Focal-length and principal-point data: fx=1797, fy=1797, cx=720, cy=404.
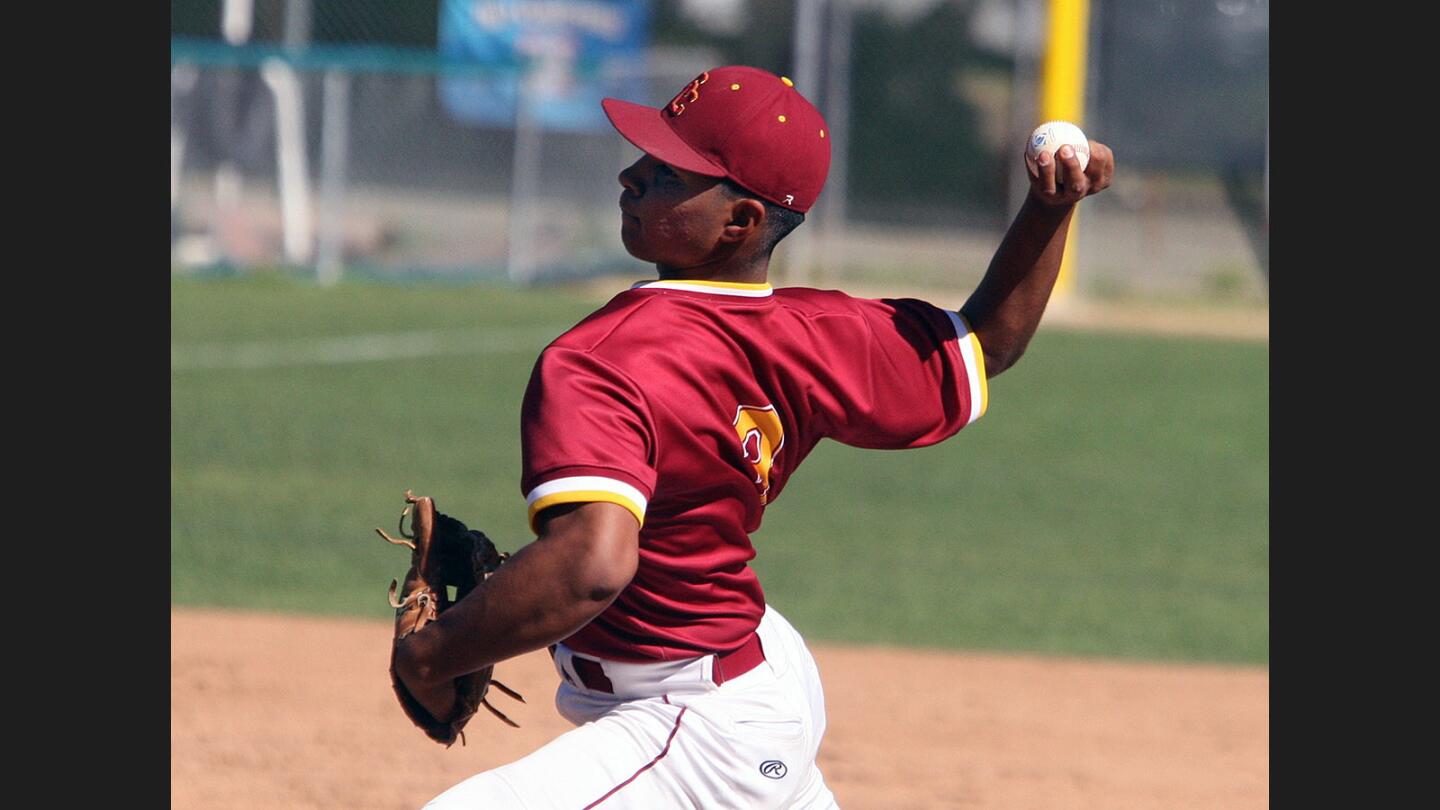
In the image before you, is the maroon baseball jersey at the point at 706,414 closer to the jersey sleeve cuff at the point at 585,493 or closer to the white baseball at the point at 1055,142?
the jersey sleeve cuff at the point at 585,493

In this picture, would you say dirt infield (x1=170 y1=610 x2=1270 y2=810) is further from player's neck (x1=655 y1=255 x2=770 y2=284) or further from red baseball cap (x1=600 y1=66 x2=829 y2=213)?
red baseball cap (x1=600 y1=66 x2=829 y2=213)

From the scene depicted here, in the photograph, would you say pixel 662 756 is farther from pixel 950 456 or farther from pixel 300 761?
pixel 950 456

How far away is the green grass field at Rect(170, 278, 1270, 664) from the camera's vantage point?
7.71 m

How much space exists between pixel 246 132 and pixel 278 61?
3.75ft

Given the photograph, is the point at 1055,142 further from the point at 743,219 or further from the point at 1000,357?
the point at 743,219

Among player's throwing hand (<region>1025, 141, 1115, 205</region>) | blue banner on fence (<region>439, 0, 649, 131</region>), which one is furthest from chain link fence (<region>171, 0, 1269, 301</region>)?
player's throwing hand (<region>1025, 141, 1115, 205</region>)

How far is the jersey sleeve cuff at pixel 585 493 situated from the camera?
8.30ft

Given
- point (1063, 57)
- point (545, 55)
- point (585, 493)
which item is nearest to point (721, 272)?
point (585, 493)

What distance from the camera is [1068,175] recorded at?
3.09 metres

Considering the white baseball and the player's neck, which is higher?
the white baseball

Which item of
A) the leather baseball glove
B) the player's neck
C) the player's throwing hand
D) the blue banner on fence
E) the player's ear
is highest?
the blue banner on fence

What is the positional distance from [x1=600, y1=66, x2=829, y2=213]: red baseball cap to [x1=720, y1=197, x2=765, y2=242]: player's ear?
0.02 meters

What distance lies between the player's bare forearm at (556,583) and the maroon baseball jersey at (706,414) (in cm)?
4

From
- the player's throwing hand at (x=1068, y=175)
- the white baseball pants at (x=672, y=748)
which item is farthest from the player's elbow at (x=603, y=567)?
the player's throwing hand at (x=1068, y=175)
